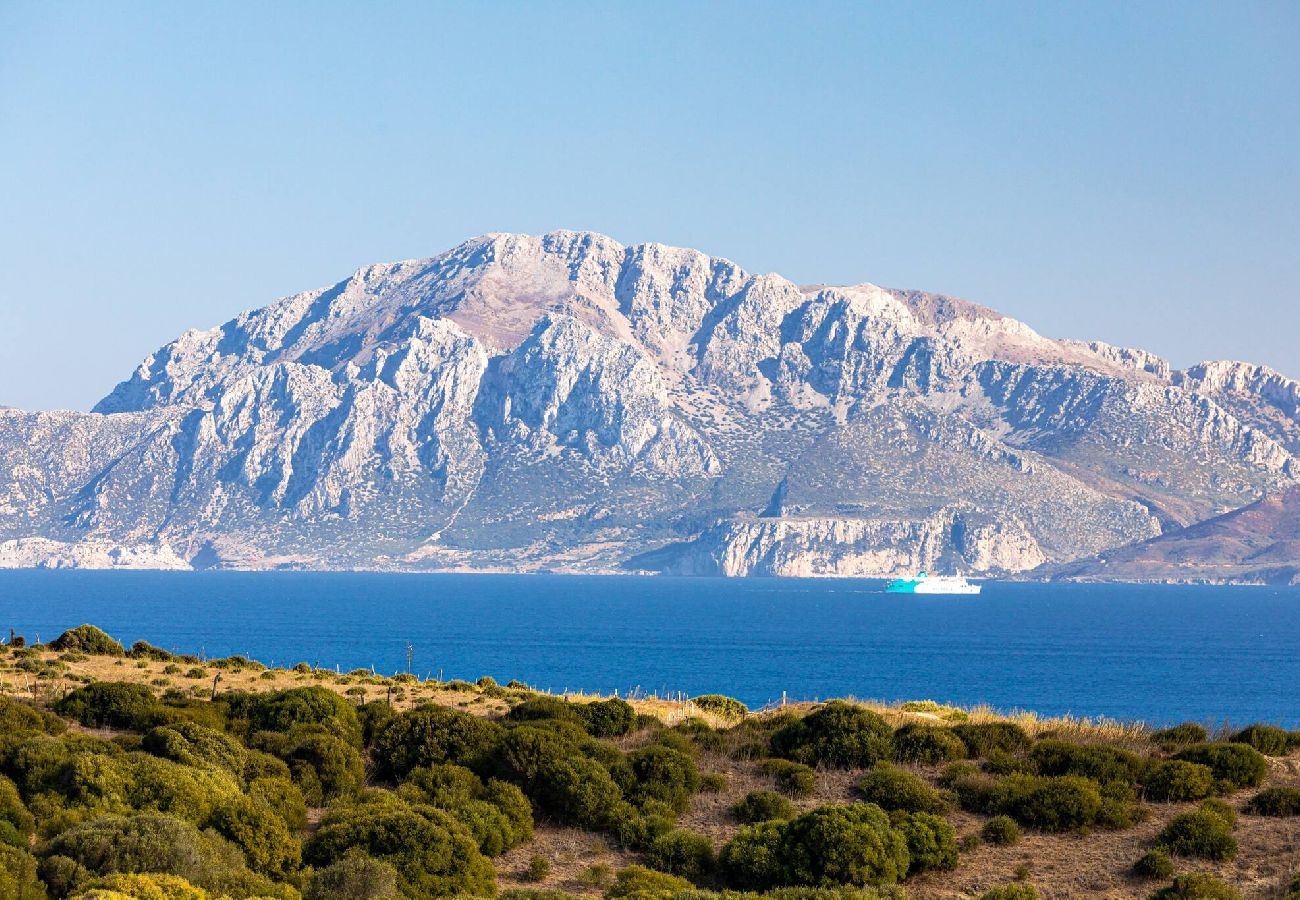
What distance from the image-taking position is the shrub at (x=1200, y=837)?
27.8 metres

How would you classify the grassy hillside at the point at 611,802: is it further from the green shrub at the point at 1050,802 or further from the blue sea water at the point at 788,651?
the blue sea water at the point at 788,651

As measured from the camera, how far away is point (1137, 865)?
27516 mm

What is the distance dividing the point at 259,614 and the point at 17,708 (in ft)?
507

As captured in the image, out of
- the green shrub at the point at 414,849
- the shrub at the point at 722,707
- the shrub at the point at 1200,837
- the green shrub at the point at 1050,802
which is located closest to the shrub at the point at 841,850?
the green shrub at the point at 1050,802

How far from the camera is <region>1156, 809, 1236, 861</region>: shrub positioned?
27.8 metres

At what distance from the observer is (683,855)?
Result: 28406mm

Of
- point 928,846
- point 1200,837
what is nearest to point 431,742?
point 928,846

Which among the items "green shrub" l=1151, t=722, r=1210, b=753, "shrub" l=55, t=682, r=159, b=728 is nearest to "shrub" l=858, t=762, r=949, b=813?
"green shrub" l=1151, t=722, r=1210, b=753

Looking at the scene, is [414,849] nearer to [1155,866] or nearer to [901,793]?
[901,793]

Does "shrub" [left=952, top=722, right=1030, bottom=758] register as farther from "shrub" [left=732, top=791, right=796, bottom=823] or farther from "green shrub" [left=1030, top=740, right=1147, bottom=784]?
"shrub" [left=732, top=791, right=796, bottom=823]

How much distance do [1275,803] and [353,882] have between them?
59.1 ft

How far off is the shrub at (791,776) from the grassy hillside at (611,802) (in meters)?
0.07

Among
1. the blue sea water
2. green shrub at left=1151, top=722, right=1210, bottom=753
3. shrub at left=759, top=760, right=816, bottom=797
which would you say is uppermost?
green shrub at left=1151, top=722, right=1210, bottom=753

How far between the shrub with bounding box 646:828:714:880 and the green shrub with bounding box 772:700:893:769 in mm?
6257
